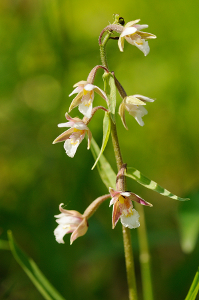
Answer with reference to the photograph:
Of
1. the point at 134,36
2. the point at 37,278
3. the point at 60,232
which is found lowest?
the point at 37,278

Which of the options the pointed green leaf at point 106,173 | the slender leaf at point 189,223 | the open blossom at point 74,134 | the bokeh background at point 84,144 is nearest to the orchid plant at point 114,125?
the open blossom at point 74,134

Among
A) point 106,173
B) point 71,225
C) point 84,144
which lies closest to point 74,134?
point 106,173

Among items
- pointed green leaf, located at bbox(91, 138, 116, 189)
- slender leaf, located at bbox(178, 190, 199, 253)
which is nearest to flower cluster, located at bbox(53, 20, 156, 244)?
pointed green leaf, located at bbox(91, 138, 116, 189)

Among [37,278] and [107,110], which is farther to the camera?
[37,278]

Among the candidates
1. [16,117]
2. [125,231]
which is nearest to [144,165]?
[16,117]

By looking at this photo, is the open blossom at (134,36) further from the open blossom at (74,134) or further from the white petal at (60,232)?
the white petal at (60,232)

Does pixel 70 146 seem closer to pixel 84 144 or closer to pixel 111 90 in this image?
pixel 111 90
